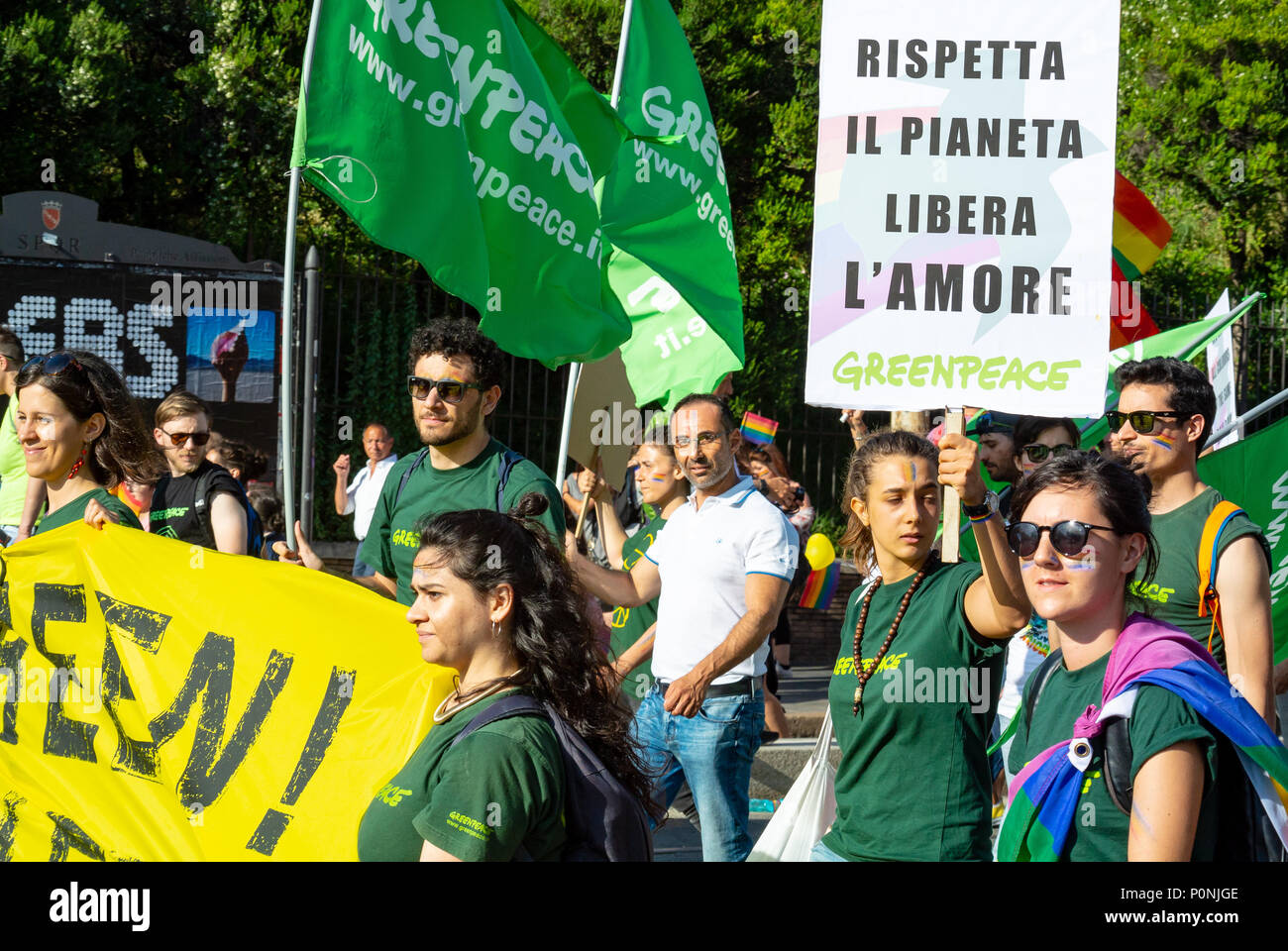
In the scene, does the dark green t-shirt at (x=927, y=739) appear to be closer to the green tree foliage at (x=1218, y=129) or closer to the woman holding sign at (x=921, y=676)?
the woman holding sign at (x=921, y=676)

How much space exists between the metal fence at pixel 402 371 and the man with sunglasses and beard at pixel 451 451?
628 centimetres

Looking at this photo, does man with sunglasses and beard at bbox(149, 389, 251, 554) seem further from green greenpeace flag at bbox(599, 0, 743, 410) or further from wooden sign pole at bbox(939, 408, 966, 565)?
wooden sign pole at bbox(939, 408, 966, 565)

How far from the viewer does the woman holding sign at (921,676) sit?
12.1 feet

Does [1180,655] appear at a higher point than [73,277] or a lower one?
lower

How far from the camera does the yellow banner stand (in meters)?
3.80

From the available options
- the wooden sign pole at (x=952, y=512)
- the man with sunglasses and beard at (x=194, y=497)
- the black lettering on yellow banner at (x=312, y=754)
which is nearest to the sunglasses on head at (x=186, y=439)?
→ the man with sunglasses and beard at (x=194, y=497)

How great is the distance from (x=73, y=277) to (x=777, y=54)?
9.32 meters

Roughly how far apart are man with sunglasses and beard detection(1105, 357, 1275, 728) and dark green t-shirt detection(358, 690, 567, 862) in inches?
54.1
